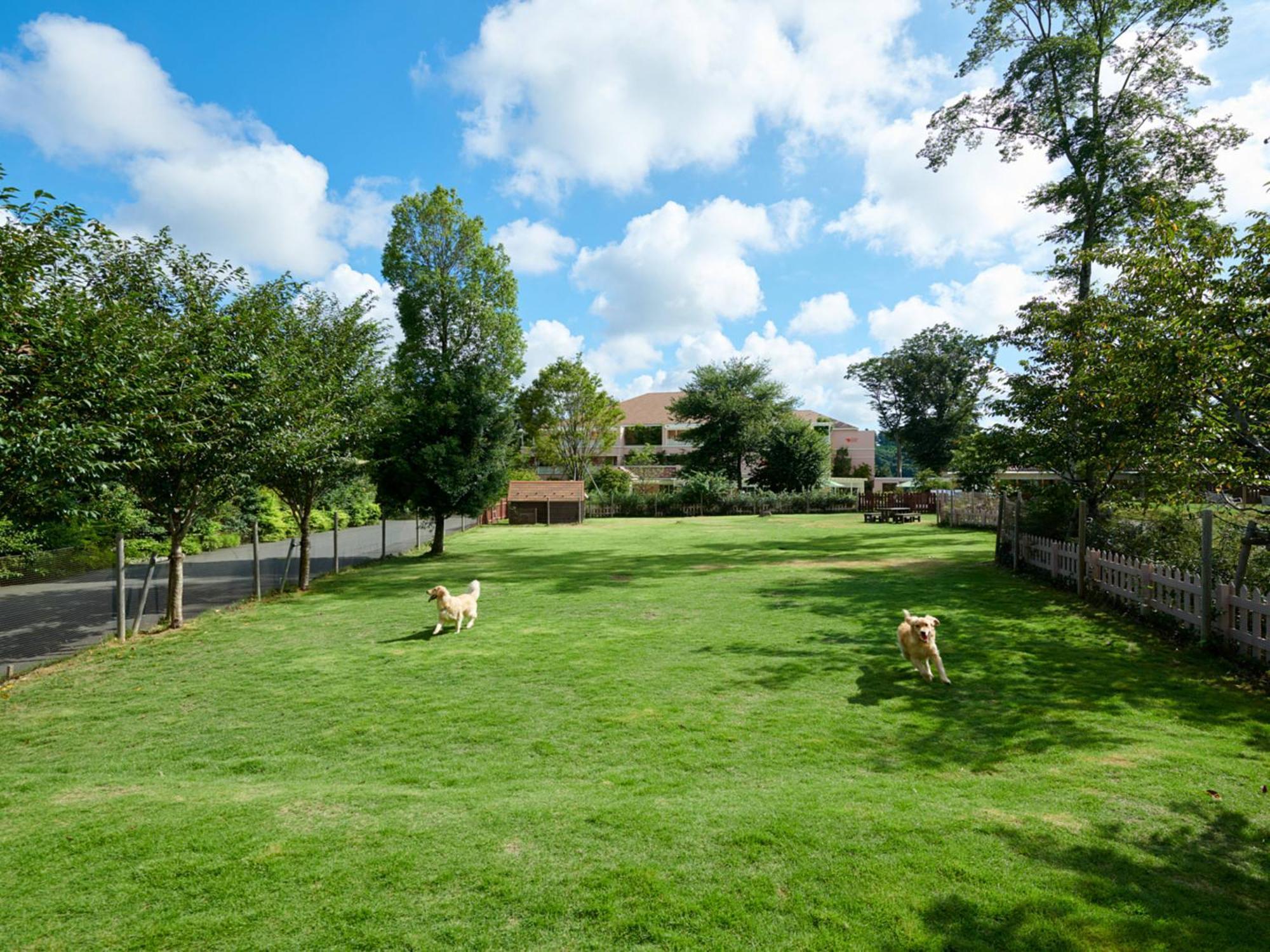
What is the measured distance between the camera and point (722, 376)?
56.7 meters

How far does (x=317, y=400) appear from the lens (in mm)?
13875

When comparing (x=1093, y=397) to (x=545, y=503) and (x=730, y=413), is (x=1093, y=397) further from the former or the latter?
(x=730, y=413)

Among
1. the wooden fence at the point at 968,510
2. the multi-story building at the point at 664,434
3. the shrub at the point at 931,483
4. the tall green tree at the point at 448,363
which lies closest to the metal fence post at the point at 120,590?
the tall green tree at the point at 448,363

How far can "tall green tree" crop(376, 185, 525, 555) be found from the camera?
20281mm

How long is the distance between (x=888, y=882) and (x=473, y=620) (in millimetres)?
8312

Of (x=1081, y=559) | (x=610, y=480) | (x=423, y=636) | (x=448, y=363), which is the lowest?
(x=423, y=636)

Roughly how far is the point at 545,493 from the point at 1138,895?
3841 centimetres

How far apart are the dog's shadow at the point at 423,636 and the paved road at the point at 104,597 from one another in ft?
14.8

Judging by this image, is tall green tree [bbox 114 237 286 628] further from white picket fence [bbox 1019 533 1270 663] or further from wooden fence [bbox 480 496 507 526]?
wooden fence [bbox 480 496 507 526]

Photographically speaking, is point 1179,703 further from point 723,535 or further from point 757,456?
point 757,456

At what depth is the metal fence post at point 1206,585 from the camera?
8305 millimetres

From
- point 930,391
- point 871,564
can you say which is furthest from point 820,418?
point 871,564

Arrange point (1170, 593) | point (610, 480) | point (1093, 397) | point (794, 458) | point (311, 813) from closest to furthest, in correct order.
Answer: point (311, 813) → point (1170, 593) → point (1093, 397) → point (794, 458) → point (610, 480)

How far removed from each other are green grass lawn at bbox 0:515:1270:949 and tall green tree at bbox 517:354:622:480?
47.7 metres
